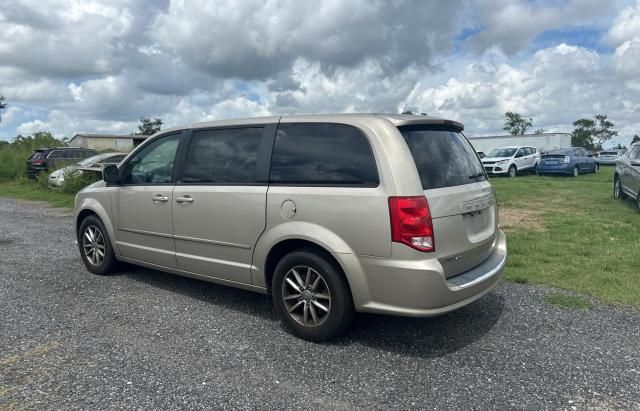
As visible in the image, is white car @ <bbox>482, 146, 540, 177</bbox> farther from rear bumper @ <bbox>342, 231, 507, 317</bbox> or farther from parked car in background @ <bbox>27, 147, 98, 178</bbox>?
rear bumper @ <bbox>342, 231, 507, 317</bbox>

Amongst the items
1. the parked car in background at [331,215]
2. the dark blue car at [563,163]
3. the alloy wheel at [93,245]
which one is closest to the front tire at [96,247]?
the alloy wheel at [93,245]

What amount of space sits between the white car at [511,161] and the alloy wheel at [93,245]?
2010 cm

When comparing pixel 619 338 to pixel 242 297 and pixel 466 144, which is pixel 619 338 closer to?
pixel 466 144

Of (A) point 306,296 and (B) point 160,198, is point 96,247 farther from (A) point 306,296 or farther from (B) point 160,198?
(A) point 306,296

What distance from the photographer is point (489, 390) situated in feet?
10.2

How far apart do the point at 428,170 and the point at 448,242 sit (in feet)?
1.86

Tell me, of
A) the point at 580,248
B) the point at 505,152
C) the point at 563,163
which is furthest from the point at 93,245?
the point at 563,163

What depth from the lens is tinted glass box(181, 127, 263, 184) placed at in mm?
4270

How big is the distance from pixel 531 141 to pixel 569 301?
36964 millimetres

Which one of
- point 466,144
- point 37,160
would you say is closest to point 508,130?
point 37,160

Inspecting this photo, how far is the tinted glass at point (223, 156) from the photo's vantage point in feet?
14.0

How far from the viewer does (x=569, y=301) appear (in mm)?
4742

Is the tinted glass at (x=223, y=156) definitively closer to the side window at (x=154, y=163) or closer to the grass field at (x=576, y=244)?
the side window at (x=154, y=163)

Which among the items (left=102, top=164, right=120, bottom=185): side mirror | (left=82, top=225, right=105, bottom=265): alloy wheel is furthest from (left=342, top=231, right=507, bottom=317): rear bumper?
(left=82, top=225, right=105, bottom=265): alloy wheel
